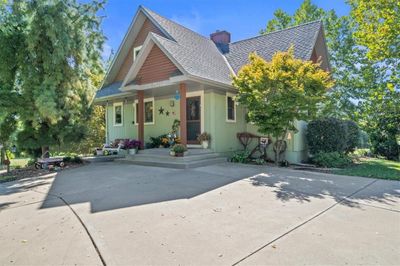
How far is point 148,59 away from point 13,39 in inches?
196

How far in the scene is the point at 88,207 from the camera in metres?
4.91

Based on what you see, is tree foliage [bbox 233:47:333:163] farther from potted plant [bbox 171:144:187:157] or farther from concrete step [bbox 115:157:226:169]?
potted plant [bbox 171:144:187:157]

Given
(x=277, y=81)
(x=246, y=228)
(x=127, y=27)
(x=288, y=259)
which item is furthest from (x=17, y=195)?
(x=127, y=27)

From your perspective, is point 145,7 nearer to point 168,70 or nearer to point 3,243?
point 168,70

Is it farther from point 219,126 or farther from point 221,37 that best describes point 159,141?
point 221,37

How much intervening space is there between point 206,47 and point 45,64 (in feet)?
26.8

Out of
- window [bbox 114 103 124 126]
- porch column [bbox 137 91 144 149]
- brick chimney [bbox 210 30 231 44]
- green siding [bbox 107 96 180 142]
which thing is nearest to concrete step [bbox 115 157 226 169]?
porch column [bbox 137 91 144 149]

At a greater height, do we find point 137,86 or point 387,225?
point 137,86

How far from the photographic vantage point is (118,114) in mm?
15992

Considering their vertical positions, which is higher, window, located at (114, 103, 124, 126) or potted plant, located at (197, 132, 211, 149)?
window, located at (114, 103, 124, 126)

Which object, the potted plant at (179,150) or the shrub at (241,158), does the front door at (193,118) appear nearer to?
the shrub at (241,158)

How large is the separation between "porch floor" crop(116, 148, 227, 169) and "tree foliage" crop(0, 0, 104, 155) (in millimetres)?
2843

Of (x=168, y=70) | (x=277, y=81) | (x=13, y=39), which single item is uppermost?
(x=13, y=39)

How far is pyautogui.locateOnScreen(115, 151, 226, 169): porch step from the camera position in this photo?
30.9ft
